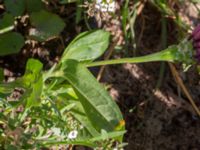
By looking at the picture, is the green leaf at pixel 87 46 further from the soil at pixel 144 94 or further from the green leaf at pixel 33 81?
the soil at pixel 144 94

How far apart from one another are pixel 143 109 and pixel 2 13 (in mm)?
500

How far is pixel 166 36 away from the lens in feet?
5.86

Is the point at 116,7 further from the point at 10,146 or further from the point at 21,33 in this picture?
the point at 10,146

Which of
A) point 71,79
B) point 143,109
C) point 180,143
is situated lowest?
point 180,143

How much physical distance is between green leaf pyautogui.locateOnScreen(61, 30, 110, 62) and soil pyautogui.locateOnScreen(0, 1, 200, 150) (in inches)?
10.4

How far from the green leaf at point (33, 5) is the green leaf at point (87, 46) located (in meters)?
0.24

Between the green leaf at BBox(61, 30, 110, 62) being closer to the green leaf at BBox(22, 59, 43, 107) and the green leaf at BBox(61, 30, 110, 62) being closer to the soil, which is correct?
the green leaf at BBox(22, 59, 43, 107)

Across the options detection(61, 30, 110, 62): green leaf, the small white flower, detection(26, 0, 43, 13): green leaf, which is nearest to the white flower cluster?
detection(61, 30, 110, 62): green leaf

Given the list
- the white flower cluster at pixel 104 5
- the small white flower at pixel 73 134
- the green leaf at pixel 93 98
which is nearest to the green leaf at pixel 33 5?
the white flower cluster at pixel 104 5

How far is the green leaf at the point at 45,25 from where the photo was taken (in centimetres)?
160

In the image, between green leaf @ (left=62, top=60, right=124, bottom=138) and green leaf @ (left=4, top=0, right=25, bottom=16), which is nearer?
green leaf @ (left=62, top=60, right=124, bottom=138)

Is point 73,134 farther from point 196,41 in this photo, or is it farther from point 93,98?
point 196,41

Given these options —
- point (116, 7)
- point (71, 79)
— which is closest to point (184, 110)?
point (116, 7)

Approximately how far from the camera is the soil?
1.66 meters
